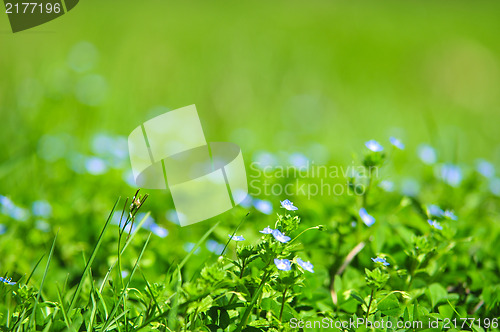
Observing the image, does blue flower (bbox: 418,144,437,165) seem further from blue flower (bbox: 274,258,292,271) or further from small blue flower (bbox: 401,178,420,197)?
blue flower (bbox: 274,258,292,271)

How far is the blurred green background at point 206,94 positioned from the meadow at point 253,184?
2 cm

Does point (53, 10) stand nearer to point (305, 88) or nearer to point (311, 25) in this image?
point (305, 88)

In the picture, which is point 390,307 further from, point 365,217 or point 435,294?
point 365,217

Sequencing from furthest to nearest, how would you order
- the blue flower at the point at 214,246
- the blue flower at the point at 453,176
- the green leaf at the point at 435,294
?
1. the blue flower at the point at 453,176
2. the blue flower at the point at 214,246
3. the green leaf at the point at 435,294

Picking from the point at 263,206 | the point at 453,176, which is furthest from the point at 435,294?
the point at 453,176

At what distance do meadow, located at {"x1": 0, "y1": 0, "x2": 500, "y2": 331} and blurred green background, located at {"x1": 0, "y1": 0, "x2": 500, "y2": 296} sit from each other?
0.02 metres

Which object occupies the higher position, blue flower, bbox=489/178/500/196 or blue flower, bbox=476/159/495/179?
blue flower, bbox=476/159/495/179

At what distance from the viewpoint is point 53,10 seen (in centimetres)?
257

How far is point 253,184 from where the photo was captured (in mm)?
2611

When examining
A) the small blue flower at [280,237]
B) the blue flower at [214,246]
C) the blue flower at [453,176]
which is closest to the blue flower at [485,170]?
the blue flower at [453,176]

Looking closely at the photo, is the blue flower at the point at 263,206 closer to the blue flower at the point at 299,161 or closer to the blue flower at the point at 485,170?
the blue flower at the point at 299,161

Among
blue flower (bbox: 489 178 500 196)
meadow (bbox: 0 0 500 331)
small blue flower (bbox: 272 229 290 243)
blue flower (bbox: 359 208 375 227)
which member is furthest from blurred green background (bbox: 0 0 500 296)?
small blue flower (bbox: 272 229 290 243)

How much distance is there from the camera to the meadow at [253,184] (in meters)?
1.33

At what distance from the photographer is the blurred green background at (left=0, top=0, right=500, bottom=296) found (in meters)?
2.41
